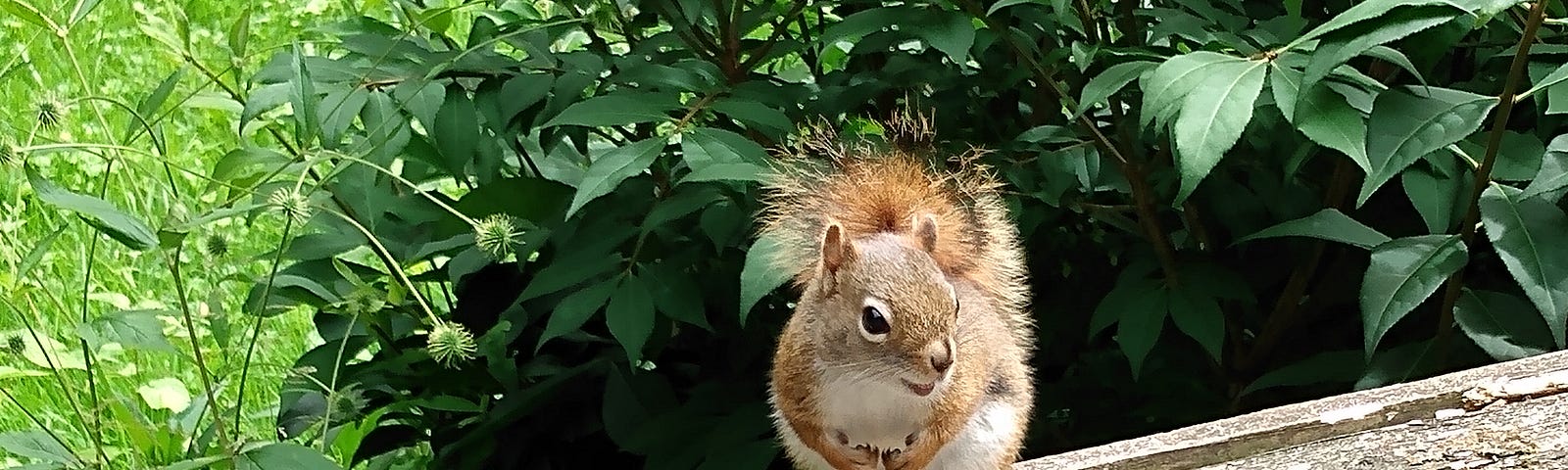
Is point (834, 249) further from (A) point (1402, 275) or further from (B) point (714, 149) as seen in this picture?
(A) point (1402, 275)

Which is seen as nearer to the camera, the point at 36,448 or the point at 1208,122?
the point at 1208,122

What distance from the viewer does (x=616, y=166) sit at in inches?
36.8

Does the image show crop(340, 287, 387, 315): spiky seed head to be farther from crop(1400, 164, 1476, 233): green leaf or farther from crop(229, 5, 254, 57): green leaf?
crop(1400, 164, 1476, 233): green leaf

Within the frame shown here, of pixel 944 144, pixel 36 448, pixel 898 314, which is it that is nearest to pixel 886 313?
pixel 898 314

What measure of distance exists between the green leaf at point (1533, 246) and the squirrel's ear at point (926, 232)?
386 millimetres

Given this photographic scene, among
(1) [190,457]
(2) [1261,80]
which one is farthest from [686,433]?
(2) [1261,80]

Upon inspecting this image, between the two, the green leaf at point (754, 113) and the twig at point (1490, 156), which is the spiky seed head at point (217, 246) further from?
the twig at point (1490, 156)

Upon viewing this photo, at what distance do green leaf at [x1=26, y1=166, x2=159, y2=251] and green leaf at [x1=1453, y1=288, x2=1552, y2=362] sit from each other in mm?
828

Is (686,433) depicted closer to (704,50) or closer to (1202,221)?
(704,50)

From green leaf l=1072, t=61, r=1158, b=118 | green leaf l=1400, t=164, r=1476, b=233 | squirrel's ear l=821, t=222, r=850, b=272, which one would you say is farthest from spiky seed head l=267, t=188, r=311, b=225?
green leaf l=1400, t=164, r=1476, b=233

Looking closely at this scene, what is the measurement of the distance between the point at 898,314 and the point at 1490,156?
0.43m

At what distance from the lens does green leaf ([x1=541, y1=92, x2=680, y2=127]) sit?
923mm

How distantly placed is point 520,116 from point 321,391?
34 centimetres

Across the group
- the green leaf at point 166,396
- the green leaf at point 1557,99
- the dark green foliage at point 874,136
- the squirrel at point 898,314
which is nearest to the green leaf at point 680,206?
the dark green foliage at point 874,136
